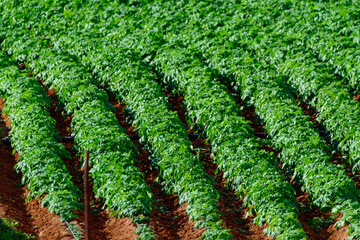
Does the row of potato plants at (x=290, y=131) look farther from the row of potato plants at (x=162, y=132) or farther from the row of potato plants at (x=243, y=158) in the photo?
the row of potato plants at (x=162, y=132)

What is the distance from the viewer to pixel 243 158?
39.1 feet

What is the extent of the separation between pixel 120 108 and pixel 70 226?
519 centimetres

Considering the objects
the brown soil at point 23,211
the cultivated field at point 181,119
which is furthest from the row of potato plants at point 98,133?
the brown soil at point 23,211

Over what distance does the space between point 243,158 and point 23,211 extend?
4.68m

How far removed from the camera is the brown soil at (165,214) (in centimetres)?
1094

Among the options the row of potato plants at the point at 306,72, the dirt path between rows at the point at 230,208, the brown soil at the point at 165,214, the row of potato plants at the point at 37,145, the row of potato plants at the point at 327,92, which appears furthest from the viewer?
the row of potato plants at the point at 306,72

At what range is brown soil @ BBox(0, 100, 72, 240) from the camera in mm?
10836

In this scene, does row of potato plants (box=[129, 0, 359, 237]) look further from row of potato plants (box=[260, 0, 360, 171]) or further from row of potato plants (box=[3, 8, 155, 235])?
row of potato plants (box=[3, 8, 155, 235])

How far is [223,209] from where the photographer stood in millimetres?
11570

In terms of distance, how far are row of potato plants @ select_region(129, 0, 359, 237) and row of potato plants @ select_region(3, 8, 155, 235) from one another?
326 centimetres

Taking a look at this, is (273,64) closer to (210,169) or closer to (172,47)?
(172,47)

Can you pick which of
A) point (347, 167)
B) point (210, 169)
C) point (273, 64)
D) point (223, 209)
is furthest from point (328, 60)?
point (223, 209)

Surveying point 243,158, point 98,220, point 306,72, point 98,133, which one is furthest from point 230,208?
point 306,72

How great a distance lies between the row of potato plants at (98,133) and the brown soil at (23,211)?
3.56 feet
